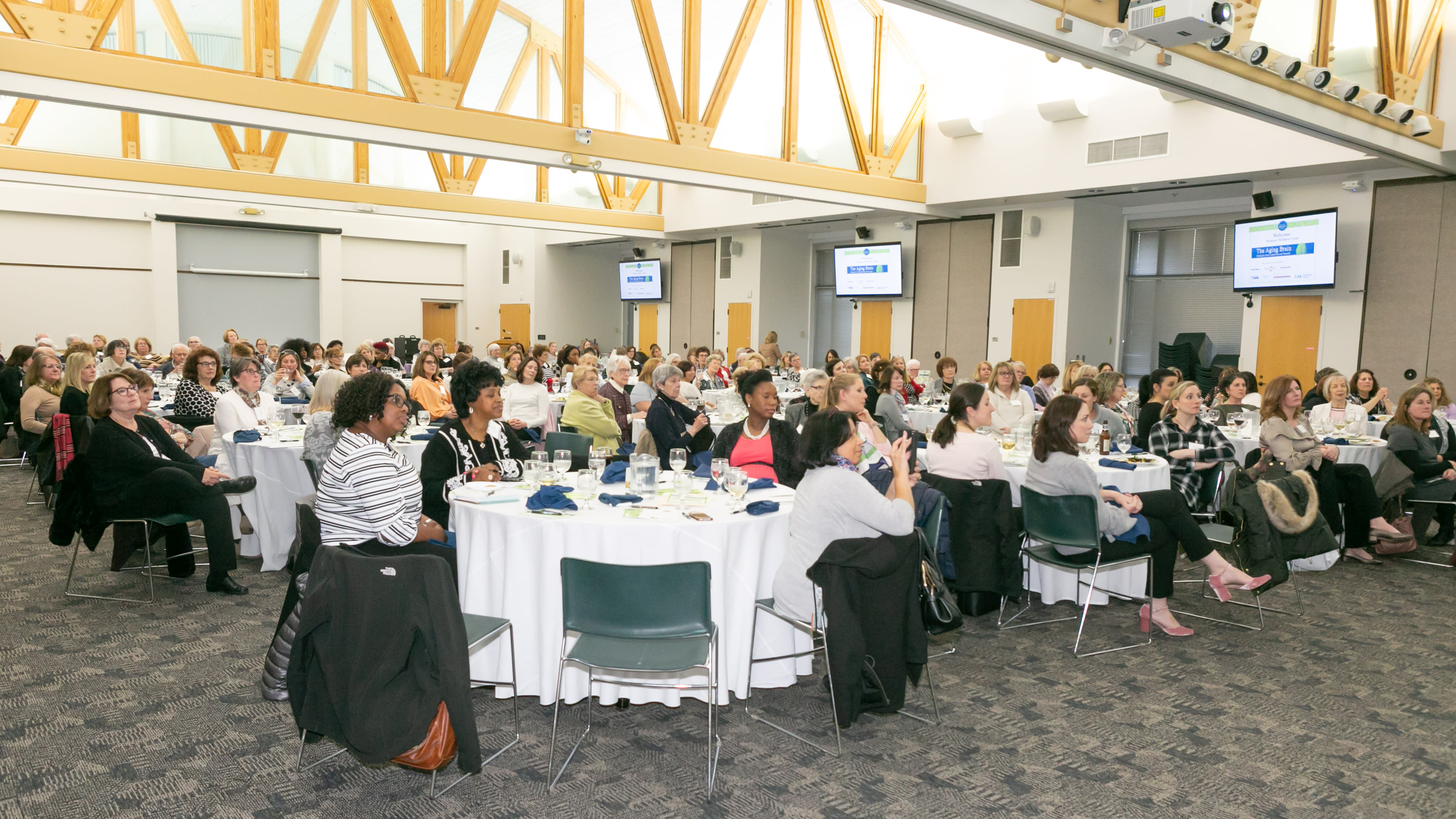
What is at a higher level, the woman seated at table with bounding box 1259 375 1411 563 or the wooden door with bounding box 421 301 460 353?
the wooden door with bounding box 421 301 460 353

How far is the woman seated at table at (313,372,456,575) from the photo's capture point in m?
3.27

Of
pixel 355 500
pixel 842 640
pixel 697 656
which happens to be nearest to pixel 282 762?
pixel 355 500

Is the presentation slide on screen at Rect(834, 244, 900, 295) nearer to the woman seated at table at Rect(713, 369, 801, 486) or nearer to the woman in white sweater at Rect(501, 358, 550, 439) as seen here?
the woman in white sweater at Rect(501, 358, 550, 439)

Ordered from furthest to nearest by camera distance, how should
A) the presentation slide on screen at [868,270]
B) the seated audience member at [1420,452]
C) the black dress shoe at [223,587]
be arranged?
the presentation slide on screen at [868,270] → the seated audience member at [1420,452] → the black dress shoe at [223,587]

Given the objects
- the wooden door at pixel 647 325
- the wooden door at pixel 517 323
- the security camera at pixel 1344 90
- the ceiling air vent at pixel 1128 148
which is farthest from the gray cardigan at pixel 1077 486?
the wooden door at pixel 517 323

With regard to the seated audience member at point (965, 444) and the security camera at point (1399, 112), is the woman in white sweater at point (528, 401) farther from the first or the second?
the security camera at point (1399, 112)

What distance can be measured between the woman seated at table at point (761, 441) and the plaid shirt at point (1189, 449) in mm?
2578

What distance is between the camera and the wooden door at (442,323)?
2223 centimetres

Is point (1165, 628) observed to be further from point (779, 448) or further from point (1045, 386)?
point (1045, 386)

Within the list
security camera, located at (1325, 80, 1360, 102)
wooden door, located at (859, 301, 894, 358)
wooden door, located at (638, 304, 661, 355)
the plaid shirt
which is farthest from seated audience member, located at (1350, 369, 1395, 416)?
wooden door, located at (638, 304, 661, 355)

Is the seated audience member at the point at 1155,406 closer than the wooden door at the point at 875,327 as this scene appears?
Yes

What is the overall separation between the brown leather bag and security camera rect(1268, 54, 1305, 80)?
7362 millimetres

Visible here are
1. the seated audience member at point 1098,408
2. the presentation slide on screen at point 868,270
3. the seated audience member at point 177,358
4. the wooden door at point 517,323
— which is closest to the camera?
the seated audience member at point 1098,408

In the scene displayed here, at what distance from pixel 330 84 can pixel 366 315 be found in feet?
42.3
